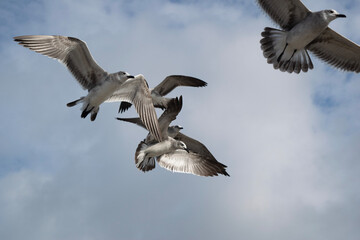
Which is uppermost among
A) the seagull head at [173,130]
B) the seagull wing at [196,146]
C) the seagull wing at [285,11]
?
the seagull wing at [285,11]

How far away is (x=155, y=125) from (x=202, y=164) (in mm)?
1526

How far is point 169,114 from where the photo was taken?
1079cm

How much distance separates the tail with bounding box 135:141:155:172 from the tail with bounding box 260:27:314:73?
344 centimetres

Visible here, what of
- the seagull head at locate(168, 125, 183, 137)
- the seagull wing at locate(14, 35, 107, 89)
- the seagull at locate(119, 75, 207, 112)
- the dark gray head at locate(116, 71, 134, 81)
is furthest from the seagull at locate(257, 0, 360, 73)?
the seagull wing at locate(14, 35, 107, 89)

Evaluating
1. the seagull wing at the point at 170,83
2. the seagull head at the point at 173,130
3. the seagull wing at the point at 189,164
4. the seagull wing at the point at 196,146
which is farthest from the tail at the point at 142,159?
the seagull wing at the point at 170,83

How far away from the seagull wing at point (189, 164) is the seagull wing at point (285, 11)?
3.25 meters

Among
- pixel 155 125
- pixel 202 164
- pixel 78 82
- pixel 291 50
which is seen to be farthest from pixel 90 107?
pixel 291 50

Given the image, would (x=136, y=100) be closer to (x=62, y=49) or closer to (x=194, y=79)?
(x=62, y=49)

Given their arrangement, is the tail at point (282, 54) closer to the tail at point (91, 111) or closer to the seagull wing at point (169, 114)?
the seagull wing at point (169, 114)

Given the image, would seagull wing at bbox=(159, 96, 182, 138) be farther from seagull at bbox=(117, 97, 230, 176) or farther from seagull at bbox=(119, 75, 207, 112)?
seagull at bbox=(119, 75, 207, 112)

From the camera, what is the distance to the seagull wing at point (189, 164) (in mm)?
11229

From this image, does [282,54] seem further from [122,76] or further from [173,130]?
[122,76]

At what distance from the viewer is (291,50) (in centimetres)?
1223

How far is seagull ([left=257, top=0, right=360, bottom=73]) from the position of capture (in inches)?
456
